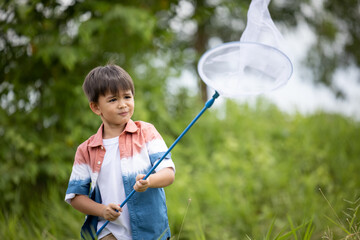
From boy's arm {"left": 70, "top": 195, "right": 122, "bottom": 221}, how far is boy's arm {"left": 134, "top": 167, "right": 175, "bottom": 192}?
17 centimetres

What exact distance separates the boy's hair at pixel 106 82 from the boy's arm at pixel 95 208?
0.48m

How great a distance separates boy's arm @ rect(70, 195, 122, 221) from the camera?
165 centimetres

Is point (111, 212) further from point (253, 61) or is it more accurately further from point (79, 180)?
point (253, 61)

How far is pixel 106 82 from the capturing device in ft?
5.63

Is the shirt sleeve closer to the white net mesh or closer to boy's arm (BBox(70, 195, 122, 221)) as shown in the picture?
boy's arm (BBox(70, 195, 122, 221))

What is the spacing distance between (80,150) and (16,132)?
6.78 ft

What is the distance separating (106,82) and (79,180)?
19.5 inches

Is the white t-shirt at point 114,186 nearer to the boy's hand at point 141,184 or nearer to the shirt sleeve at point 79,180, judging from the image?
the shirt sleeve at point 79,180

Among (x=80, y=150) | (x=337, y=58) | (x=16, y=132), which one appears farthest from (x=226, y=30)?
(x=80, y=150)

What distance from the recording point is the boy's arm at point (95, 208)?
5.41ft

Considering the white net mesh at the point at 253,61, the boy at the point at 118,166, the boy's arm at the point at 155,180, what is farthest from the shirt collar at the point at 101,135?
the white net mesh at the point at 253,61

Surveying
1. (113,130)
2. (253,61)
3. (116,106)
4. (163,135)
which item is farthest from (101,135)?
(163,135)

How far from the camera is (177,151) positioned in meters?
4.82

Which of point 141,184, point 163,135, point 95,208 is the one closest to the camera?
point 141,184
